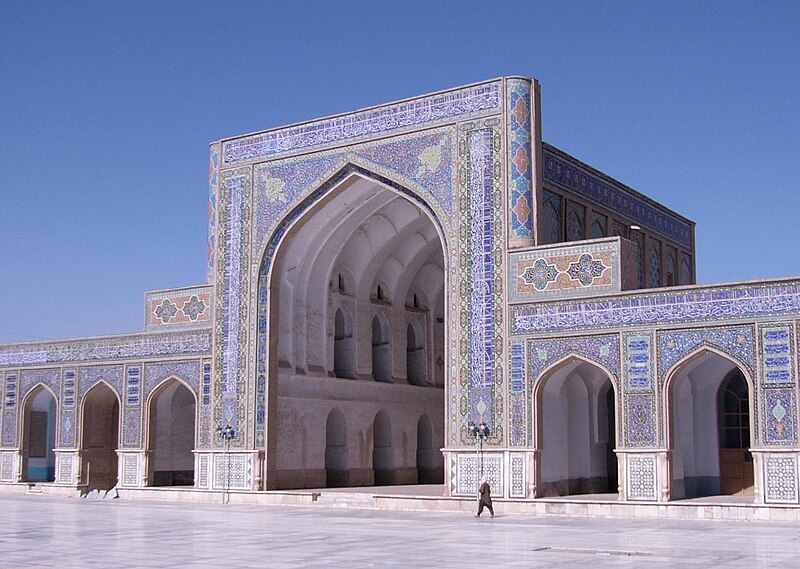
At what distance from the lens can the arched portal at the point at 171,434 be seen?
17469 mm

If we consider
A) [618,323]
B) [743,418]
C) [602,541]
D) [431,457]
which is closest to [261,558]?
[602,541]

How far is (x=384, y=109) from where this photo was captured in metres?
15.8

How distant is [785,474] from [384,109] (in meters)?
7.34

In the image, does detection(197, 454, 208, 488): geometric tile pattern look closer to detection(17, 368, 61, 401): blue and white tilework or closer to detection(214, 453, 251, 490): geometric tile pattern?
detection(214, 453, 251, 490): geometric tile pattern

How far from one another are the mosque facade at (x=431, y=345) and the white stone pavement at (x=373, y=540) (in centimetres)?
161

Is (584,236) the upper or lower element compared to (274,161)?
lower

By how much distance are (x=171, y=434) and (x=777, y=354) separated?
1017 centimetres

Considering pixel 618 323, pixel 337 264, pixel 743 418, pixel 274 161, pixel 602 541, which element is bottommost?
pixel 602 541

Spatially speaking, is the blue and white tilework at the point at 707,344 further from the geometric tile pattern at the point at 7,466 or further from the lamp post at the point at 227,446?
the geometric tile pattern at the point at 7,466

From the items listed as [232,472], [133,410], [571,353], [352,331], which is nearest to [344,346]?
[352,331]

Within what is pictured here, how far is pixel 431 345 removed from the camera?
19.9 m

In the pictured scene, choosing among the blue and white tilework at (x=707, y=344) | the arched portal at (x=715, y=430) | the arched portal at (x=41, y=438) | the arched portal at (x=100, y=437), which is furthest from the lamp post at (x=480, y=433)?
the arched portal at (x=41, y=438)

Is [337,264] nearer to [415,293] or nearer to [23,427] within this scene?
[415,293]

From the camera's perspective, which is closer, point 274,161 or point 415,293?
point 274,161
